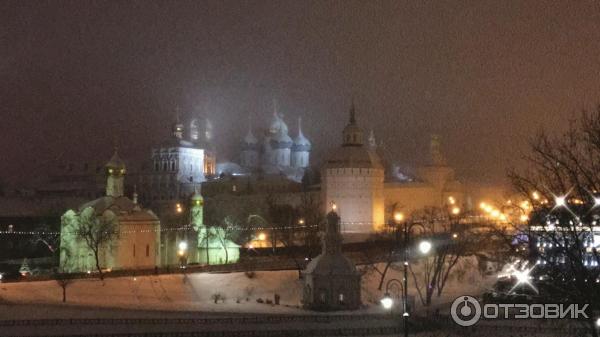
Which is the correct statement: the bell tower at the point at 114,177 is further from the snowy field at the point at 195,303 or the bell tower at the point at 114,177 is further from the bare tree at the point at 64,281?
the bare tree at the point at 64,281

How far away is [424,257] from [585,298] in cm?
2114

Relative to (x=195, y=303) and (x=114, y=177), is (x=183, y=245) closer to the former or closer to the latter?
(x=114, y=177)

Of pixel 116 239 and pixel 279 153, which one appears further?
pixel 279 153

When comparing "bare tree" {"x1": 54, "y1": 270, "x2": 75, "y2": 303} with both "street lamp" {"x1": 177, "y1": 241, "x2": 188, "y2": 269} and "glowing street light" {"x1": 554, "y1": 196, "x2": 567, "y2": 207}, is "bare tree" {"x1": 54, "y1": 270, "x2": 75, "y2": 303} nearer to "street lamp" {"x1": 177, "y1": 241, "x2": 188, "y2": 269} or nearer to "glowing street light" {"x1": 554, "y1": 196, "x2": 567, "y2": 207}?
"street lamp" {"x1": 177, "y1": 241, "x2": 188, "y2": 269}

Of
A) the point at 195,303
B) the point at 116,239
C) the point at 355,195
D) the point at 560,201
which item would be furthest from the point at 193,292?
the point at 355,195

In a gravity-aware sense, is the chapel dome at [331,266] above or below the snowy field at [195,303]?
above

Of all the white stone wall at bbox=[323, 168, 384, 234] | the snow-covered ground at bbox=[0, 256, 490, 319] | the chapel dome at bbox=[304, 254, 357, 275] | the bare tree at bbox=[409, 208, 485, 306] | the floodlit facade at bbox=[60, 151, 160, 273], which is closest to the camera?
the snow-covered ground at bbox=[0, 256, 490, 319]

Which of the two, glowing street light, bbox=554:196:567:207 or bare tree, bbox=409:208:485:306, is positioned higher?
glowing street light, bbox=554:196:567:207

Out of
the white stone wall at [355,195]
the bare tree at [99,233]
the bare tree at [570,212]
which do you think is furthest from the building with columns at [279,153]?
the bare tree at [570,212]

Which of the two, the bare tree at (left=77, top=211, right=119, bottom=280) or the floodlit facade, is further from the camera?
the floodlit facade

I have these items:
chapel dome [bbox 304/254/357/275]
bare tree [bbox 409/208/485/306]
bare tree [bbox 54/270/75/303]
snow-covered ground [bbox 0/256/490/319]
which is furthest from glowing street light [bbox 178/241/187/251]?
chapel dome [bbox 304/254/357/275]

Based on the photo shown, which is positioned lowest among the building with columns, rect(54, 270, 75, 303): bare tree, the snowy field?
the snowy field

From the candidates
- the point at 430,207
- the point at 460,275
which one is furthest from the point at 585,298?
the point at 430,207

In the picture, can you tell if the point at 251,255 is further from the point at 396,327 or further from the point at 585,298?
the point at 585,298
